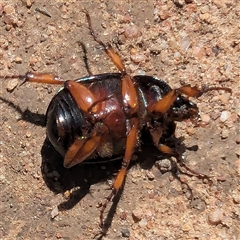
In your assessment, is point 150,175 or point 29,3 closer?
point 150,175

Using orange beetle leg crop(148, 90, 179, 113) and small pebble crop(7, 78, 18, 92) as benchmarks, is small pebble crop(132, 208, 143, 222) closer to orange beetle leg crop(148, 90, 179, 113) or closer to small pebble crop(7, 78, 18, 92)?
orange beetle leg crop(148, 90, 179, 113)

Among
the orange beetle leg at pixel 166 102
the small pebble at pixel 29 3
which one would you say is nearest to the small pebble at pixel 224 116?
the orange beetle leg at pixel 166 102

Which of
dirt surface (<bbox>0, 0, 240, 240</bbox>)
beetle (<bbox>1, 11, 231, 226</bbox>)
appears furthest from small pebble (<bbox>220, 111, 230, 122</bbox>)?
beetle (<bbox>1, 11, 231, 226</bbox>)

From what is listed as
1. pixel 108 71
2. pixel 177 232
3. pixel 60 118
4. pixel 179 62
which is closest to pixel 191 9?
pixel 179 62

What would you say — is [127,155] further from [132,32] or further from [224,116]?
[132,32]

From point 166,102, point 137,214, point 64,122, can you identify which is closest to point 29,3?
point 64,122

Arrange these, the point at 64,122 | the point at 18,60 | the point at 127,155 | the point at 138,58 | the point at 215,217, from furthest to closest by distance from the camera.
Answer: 1. the point at 18,60
2. the point at 138,58
3. the point at 215,217
4. the point at 127,155
5. the point at 64,122
